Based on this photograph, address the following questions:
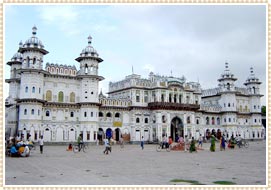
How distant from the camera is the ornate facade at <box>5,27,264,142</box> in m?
45.2

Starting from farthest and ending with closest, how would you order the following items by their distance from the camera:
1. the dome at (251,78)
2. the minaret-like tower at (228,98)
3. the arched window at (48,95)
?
the dome at (251,78), the minaret-like tower at (228,98), the arched window at (48,95)

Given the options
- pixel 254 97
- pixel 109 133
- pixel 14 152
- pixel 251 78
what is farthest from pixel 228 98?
pixel 14 152

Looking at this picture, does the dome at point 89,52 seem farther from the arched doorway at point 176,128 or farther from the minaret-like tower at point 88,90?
the arched doorway at point 176,128

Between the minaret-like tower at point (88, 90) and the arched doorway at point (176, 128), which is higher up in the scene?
the minaret-like tower at point (88, 90)

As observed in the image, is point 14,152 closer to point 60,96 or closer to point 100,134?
point 60,96

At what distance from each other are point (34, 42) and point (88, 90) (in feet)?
33.4

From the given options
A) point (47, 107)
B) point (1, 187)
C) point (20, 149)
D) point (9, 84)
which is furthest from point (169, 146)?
point (9, 84)

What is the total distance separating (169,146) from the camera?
33.1 m

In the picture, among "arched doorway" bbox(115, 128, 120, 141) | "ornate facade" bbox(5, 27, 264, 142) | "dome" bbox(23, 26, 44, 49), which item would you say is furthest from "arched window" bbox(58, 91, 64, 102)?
"arched doorway" bbox(115, 128, 120, 141)

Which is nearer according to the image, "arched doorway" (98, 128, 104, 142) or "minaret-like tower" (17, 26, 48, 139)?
"minaret-like tower" (17, 26, 48, 139)

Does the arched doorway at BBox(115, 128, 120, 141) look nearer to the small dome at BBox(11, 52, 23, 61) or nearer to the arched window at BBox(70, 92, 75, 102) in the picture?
the arched window at BBox(70, 92, 75, 102)

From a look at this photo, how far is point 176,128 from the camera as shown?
197 ft

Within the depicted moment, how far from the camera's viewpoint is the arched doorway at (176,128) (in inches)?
2335

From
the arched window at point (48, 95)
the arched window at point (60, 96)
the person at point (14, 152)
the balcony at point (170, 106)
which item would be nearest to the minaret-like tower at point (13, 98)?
the arched window at point (48, 95)
